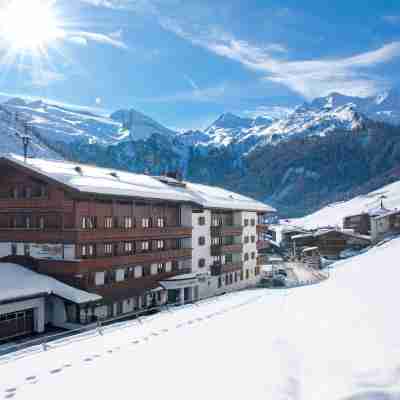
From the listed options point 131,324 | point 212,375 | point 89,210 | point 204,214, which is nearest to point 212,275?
point 204,214

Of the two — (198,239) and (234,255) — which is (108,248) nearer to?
(198,239)

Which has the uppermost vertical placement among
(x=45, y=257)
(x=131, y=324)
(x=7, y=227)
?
(x=7, y=227)

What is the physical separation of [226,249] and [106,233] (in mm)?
20246

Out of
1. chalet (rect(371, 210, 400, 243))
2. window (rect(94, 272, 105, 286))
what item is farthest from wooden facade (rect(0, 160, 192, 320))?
chalet (rect(371, 210, 400, 243))

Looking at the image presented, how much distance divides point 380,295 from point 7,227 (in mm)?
29093

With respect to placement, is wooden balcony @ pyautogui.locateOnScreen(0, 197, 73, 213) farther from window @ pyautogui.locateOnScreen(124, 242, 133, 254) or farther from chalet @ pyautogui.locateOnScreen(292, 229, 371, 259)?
chalet @ pyautogui.locateOnScreen(292, 229, 371, 259)

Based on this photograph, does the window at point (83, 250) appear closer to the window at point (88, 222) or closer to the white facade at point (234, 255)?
the window at point (88, 222)

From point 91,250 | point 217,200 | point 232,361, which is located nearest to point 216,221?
point 217,200

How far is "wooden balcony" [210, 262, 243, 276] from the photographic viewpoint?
50.1m

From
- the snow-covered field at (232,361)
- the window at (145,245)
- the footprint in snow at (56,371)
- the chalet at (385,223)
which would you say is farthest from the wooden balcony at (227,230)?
the chalet at (385,223)

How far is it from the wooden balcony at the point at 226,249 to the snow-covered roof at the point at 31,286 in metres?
19.6

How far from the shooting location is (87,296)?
105 feet

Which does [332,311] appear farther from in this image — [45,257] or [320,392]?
[45,257]

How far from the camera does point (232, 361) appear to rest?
14.9 metres
